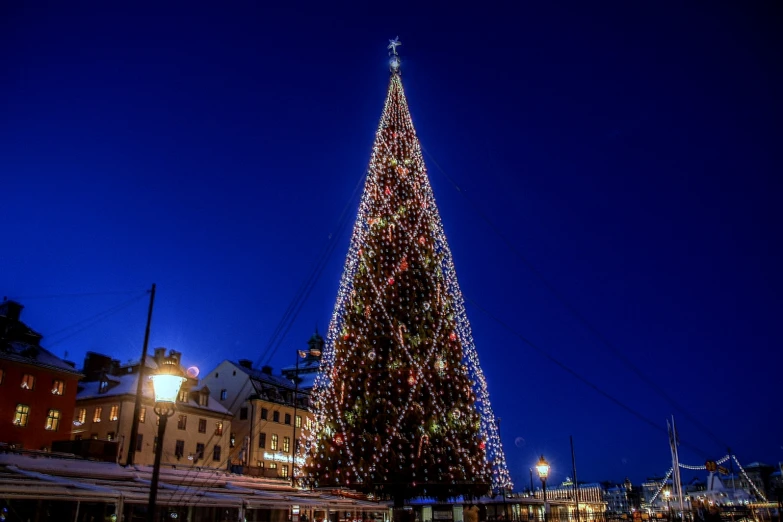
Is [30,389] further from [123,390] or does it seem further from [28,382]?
[123,390]

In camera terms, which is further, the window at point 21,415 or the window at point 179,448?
the window at point 179,448

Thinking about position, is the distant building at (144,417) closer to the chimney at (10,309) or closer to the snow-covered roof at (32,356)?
the snow-covered roof at (32,356)

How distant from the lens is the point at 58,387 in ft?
135

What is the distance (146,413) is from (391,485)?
30548 mm

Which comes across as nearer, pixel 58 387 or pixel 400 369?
pixel 400 369

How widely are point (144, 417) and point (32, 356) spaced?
9.39 meters

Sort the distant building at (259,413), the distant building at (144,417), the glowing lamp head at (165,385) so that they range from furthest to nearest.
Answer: the distant building at (259,413) → the distant building at (144,417) → the glowing lamp head at (165,385)

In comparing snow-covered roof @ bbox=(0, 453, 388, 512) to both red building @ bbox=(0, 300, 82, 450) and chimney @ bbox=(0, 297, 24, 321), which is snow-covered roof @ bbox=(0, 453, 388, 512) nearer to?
red building @ bbox=(0, 300, 82, 450)

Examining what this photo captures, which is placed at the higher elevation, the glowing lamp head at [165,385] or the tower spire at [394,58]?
the tower spire at [394,58]

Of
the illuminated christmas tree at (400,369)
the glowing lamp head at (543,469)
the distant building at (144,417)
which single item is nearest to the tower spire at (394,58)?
the illuminated christmas tree at (400,369)

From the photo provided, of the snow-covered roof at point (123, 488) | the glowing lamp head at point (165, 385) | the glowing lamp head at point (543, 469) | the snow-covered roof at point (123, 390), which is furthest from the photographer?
the snow-covered roof at point (123, 390)

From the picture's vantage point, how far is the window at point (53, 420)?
39875mm

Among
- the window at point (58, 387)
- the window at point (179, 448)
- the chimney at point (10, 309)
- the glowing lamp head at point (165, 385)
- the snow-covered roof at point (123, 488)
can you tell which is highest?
the chimney at point (10, 309)

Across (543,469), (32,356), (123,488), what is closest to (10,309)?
(32,356)
